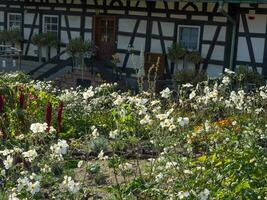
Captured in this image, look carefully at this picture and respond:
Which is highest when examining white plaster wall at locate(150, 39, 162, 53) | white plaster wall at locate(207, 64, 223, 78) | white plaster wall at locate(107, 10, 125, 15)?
white plaster wall at locate(107, 10, 125, 15)

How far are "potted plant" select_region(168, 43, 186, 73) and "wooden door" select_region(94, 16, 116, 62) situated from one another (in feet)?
9.73

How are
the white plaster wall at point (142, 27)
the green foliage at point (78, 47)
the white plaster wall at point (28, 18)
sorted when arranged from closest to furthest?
the white plaster wall at point (142, 27) < the green foliage at point (78, 47) < the white plaster wall at point (28, 18)

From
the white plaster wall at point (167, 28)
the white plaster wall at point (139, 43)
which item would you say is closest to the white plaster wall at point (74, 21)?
the white plaster wall at point (139, 43)

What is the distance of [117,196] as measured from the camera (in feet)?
13.5

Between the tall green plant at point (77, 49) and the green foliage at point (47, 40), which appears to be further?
the green foliage at point (47, 40)

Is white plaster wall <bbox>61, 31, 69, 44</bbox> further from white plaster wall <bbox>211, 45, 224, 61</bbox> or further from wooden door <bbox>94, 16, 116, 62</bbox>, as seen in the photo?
white plaster wall <bbox>211, 45, 224, 61</bbox>

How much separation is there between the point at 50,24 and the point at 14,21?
215 cm

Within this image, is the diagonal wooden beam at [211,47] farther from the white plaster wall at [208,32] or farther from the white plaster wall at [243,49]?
the white plaster wall at [243,49]

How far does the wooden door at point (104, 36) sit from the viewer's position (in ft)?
61.6

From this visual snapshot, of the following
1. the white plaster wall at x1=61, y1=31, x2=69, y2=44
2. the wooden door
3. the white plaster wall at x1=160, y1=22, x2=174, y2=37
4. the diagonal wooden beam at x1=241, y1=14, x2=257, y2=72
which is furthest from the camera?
the white plaster wall at x1=61, y1=31, x2=69, y2=44

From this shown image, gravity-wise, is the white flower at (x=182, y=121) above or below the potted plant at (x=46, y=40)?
above

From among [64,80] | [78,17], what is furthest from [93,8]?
[64,80]

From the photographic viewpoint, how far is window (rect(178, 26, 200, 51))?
54.4 ft

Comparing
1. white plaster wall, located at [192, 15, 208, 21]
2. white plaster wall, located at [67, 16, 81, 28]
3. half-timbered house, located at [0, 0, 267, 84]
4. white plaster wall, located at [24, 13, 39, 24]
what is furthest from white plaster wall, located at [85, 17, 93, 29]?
white plaster wall, located at [192, 15, 208, 21]
